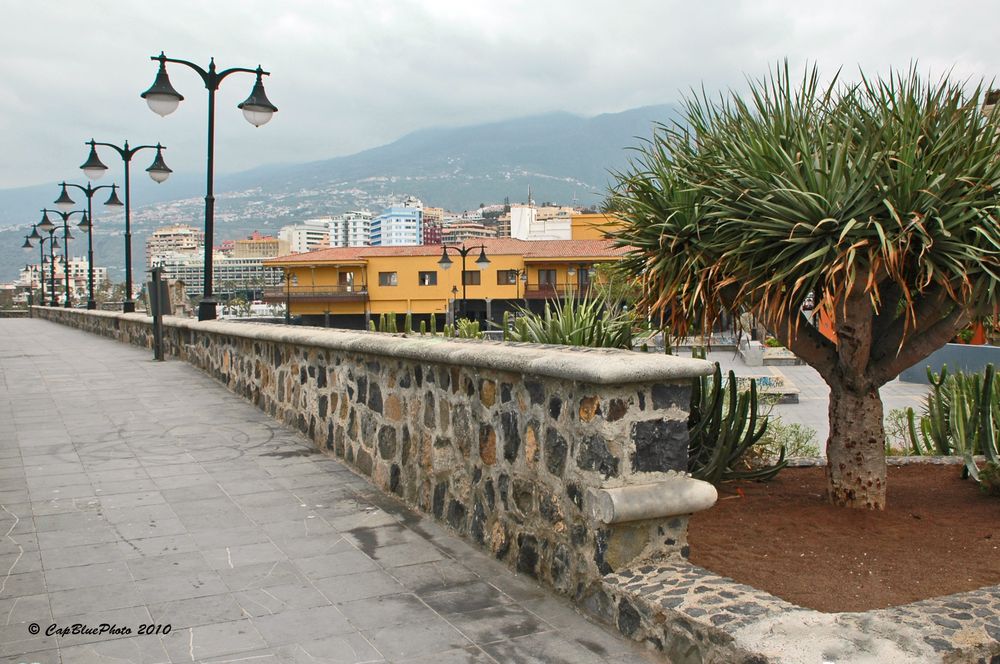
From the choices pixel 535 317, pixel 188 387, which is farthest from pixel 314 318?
pixel 535 317

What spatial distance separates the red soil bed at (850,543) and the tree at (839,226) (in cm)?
38

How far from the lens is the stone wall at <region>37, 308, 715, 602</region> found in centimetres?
416

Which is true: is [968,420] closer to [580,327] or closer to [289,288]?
[580,327]

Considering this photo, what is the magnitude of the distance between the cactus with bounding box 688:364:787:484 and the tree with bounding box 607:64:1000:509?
56cm

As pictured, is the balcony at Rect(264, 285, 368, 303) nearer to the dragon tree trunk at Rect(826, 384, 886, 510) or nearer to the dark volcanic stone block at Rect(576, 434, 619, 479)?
the dragon tree trunk at Rect(826, 384, 886, 510)

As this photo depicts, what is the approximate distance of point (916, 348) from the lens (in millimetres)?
5719

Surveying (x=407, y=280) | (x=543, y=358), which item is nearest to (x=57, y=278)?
(x=407, y=280)

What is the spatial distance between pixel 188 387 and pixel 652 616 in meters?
9.76

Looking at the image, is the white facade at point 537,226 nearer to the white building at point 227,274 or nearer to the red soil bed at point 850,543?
the white building at point 227,274

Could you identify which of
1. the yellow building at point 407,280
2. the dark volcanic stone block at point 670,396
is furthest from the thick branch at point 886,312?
the yellow building at point 407,280

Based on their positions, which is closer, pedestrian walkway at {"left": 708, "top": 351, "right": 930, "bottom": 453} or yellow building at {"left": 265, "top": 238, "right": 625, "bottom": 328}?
pedestrian walkway at {"left": 708, "top": 351, "right": 930, "bottom": 453}

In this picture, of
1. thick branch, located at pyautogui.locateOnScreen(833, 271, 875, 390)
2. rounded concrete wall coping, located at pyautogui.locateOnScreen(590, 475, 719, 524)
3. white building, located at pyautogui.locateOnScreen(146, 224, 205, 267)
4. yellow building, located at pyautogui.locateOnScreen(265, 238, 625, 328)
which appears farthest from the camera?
white building, located at pyautogui.locateOnScreen(146, 224, 205, 267)

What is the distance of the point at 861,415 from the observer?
5.66m

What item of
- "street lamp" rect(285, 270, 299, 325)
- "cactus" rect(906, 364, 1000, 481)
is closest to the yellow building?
"street lamp" rect(285, 270, 299, 325)
